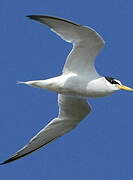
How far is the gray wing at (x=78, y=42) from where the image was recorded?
13.6 meters

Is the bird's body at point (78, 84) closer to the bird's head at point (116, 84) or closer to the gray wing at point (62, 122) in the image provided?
the bird's head at point (116, 84)

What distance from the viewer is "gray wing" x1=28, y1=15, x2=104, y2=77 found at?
44.6 feet

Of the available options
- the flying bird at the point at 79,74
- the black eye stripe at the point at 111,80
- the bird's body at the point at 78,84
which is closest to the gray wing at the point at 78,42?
the flying bird at the point at 79,74

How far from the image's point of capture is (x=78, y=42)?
1459 centimetres

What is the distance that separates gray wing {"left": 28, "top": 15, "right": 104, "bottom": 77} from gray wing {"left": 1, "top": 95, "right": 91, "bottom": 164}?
1.34m

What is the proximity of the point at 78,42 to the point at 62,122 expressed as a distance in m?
2.61

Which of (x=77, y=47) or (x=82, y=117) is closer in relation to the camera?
(x=77, y=47)

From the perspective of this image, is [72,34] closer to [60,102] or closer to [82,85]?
[82,85]

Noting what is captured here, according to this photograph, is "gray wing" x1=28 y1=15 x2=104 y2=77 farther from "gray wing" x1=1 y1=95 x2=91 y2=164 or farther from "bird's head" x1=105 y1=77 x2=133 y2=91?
"gray wing" x1=1 y1=95 x2=91 y2=164

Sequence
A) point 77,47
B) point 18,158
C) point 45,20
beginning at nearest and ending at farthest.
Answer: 1. point 45,20
2. point 77,47
3. point 18,158

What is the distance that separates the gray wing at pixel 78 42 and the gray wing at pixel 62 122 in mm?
1341

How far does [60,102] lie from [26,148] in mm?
1365

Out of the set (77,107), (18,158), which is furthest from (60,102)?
(18,158)

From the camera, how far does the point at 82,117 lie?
16453 millimetres
